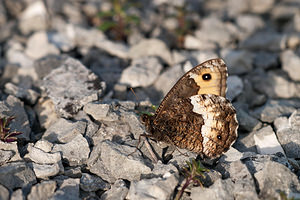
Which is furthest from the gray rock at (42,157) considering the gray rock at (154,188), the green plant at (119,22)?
the green plant at (119,22)

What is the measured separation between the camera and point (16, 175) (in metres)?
3.90

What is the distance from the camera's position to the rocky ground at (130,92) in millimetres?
3898

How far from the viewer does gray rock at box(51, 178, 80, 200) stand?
3678 millimetres

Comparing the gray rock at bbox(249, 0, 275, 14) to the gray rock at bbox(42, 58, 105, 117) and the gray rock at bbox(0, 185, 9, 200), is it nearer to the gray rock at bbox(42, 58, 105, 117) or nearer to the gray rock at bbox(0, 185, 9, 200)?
the gray rock at bbox(42, 58, 105, 117)

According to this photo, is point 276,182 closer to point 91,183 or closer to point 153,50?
point 91,183

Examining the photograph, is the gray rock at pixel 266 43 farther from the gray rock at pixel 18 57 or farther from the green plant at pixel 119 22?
the gray rock at pixel 18 57

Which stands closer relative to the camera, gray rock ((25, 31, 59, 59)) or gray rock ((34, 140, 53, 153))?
gray rock ((34, 140, 53, 153))

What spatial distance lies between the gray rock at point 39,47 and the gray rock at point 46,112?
63.0 inches

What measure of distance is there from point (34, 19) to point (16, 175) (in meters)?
4.71

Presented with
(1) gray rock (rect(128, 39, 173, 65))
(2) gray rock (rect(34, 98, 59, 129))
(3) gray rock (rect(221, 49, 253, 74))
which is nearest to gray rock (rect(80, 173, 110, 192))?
(2) gray rock (rect(34, 98, 59, 129))

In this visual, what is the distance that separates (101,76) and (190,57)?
6.16ft

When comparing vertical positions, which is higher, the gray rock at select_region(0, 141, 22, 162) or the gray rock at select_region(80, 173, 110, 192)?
Answer: the gray rock at select_region(0, 141, 22, 162)

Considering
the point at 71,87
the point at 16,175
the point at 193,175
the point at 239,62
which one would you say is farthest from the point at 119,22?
the point at 193,175

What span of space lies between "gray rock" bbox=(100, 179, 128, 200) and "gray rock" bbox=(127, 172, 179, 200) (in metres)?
0.08
